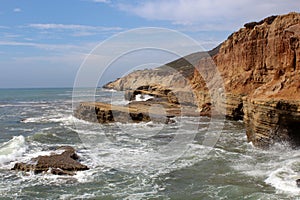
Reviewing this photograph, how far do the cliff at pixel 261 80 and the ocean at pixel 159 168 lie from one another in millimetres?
1447

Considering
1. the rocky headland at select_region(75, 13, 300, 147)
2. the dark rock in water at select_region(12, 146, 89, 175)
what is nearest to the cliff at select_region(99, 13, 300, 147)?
the rocky headland at select_region(75, 13, 300, 147)

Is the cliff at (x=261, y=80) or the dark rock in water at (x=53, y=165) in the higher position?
the cliff at (x=261, y=80)

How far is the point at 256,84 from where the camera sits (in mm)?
30078

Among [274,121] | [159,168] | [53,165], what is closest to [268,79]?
[274,121]

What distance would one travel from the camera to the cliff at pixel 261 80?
18203mm

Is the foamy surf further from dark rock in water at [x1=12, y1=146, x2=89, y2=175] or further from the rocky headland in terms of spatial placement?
the rocky headland

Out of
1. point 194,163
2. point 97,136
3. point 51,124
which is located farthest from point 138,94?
point 194,163

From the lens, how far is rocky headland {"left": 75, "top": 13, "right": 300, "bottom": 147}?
18312 millimetres

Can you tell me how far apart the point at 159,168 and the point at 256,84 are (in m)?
17.1

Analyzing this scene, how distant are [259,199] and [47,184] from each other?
27.7 ft

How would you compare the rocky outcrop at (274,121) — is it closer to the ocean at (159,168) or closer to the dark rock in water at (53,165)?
the ocean at (159,168)

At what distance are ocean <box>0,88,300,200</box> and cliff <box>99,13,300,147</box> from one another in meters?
1.45

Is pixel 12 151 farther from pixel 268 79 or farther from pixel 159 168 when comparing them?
pixel 268 79

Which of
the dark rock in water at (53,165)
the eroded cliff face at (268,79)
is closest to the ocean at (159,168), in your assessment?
the dark rock in water at (53,165)
